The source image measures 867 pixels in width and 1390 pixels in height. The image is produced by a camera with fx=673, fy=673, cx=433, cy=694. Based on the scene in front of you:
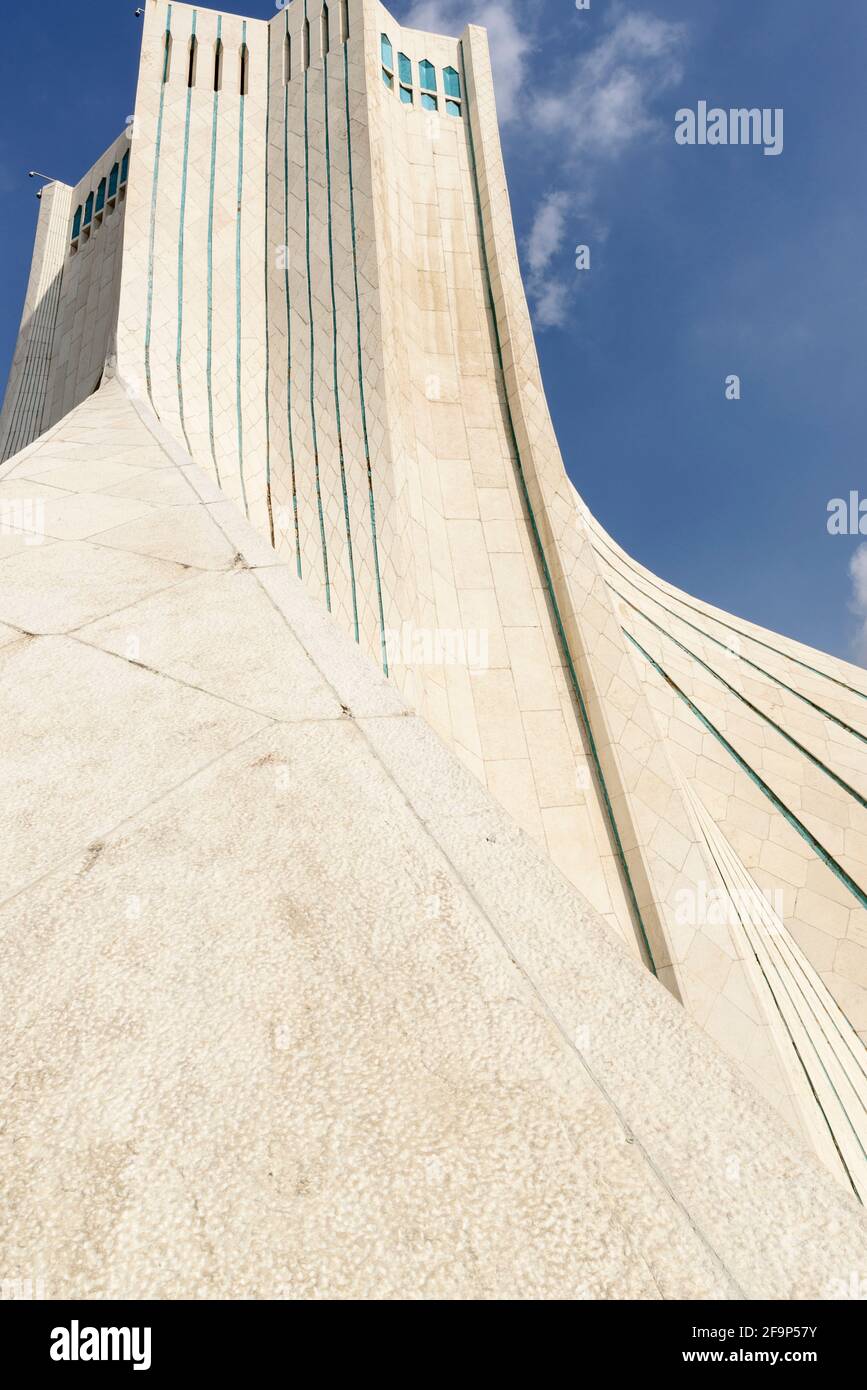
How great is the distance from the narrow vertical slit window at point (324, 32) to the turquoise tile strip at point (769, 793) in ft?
25.5

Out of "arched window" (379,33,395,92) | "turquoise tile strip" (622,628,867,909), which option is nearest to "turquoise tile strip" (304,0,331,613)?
"arched window" (379,33,395,92)

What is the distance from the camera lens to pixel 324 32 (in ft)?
26.2

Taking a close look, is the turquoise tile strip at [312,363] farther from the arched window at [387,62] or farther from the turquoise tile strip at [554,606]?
the turquoise tile strip at [554,606]

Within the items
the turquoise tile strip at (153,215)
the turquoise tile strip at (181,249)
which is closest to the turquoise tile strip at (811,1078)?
the turquoise tile strip at (181,249)

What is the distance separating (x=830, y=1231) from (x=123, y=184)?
12.2 metres

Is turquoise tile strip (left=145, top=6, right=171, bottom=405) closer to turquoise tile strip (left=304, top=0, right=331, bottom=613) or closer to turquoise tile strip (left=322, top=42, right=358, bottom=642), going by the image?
turquoise tile strip (left=304, top=0, right=331, bottom=613)

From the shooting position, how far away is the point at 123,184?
916 centimetres

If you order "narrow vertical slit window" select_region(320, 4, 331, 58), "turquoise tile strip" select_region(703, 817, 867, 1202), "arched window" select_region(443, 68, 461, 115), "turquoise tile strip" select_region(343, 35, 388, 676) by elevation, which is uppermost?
"narrow vertical slit window" select_region(320, 4, 331, 58)

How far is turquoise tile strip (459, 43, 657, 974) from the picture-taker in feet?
18.2

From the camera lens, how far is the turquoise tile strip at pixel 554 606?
18.2 ft

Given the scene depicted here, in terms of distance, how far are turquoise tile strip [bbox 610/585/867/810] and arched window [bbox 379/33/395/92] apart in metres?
6.77

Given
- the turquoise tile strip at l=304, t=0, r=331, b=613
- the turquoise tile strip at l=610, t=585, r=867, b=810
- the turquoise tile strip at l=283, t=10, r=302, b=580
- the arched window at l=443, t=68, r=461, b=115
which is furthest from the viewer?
the arched window at l=443, t=68, r=461, b=115
